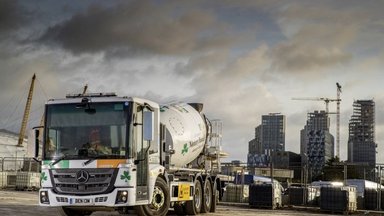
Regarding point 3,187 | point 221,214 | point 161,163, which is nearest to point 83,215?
point 161,163

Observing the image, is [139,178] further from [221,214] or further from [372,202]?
[372,202]

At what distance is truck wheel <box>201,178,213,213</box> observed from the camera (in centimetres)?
2316

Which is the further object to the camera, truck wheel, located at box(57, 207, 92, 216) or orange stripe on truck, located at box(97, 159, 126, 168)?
truck wheel, located at box(57, 207, 92, 216)

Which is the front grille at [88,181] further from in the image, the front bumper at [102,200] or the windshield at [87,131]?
the windshield at [87,131]

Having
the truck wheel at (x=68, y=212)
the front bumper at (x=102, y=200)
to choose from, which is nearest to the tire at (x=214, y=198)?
the truck wheel at (x=68, y=212)

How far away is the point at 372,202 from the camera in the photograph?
106 ft

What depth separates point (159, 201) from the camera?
18875mm

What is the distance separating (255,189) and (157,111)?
13381mm


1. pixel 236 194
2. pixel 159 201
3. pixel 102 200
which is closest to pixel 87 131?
pixel 102 200

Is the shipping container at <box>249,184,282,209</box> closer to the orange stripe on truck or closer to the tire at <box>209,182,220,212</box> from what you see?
the tire at <box>209,182,220,212</box>

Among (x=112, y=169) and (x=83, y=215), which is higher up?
(x=112, y=169)

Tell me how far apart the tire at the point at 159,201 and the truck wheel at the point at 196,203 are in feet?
9.49

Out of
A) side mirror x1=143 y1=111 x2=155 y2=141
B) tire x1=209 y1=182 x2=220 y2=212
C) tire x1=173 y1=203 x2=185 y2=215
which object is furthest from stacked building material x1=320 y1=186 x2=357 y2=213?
side mirror x1=143 y1=111 x2=155 y2=141

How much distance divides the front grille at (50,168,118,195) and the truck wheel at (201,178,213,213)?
22.6 ft
